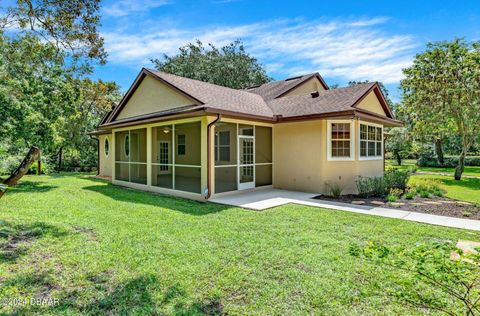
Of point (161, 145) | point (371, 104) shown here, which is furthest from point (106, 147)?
point (371, 104)

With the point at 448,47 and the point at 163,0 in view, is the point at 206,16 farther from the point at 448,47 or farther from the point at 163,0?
the point at 448,47

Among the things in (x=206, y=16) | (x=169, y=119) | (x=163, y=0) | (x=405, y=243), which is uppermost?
(x=206, y=16)

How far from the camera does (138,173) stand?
546 inches

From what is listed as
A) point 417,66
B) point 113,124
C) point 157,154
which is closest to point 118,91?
point 113,124

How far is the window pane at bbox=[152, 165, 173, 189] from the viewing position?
1249cm

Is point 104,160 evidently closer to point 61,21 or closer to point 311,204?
point 61,21

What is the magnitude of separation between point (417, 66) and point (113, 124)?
19708mm

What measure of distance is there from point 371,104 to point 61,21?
1264cm

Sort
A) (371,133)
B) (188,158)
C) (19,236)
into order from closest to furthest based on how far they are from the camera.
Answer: (19,236)
(371,133)
(188,158)

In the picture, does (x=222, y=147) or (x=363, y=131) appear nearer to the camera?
(x=363, y=131)

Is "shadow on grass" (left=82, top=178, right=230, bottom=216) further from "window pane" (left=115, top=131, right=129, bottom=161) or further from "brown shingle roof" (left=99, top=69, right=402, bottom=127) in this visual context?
"window pane" (left=115, top=131, right=129, bottom=161)

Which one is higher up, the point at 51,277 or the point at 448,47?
the point at 448,47

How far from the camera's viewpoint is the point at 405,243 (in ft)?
17.5

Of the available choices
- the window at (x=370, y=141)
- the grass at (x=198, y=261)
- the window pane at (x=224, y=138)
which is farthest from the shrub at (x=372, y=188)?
the window pane at (x=224, y=138)
